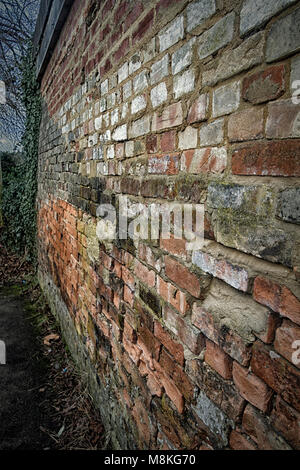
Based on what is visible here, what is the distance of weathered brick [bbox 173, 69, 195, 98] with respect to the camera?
0.96 m

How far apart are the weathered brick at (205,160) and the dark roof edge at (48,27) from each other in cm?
239

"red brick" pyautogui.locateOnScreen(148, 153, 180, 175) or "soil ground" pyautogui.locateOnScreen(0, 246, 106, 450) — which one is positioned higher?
"red brick" pyautogui.locateOnScreen(148, 153, 180, 175)

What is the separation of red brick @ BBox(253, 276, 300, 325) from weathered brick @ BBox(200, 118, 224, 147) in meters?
0.46

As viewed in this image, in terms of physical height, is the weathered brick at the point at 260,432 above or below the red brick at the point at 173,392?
above

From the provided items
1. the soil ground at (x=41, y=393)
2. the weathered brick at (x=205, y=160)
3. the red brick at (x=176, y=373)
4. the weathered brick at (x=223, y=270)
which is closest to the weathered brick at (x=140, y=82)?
the weathered brick at (x=205, y=160)

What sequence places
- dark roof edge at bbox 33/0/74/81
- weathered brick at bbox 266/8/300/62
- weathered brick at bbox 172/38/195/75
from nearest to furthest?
1. weathered brick at bbox 266/8/300/62
2. weathered brick at bbox 172/38/195/75
3. dark roof edge at bbox 33/0/74/81

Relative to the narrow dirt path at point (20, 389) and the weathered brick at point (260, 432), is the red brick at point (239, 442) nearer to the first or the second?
the weathered brick at point (260, 432)

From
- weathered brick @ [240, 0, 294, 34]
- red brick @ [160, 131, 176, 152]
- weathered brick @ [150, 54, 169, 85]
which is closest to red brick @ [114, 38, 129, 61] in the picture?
weathered brick @ [150, 54, 169, 85]

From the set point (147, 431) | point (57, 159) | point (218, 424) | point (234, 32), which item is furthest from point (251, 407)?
point (57, 159)

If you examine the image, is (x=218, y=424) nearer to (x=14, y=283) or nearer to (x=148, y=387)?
(x=148, y=387)

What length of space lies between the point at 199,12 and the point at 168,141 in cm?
43

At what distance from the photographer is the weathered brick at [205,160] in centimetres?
85

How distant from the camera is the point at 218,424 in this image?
→ 0.92 metres

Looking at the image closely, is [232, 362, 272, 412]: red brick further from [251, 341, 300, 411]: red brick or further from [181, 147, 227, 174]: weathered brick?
[181, 147, 227, 174]: weathered brick
